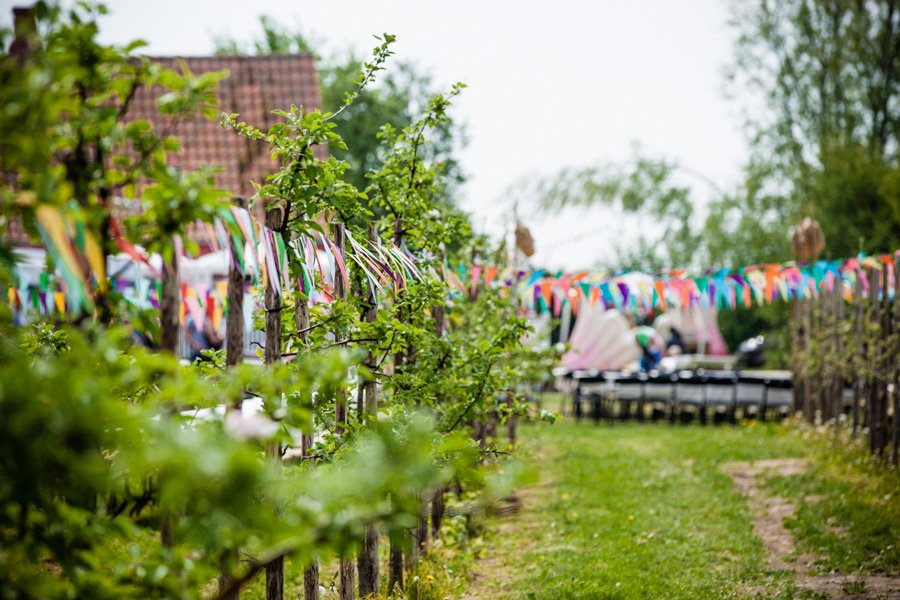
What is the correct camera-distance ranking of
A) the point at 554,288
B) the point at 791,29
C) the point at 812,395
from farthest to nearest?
the point at 791,29
the point at 812,395
the point at 554,288

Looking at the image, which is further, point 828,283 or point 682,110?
point 682,110

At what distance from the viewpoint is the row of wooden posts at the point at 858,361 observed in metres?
7.50

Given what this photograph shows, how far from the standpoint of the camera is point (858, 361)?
789 centimetres

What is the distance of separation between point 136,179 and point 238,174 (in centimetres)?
1180

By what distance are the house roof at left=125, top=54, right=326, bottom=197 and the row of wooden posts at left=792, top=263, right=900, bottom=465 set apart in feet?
25.9

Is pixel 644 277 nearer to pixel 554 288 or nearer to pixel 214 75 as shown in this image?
pixel 554 288

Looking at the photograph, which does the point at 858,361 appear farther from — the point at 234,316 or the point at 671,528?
the point at 234,316

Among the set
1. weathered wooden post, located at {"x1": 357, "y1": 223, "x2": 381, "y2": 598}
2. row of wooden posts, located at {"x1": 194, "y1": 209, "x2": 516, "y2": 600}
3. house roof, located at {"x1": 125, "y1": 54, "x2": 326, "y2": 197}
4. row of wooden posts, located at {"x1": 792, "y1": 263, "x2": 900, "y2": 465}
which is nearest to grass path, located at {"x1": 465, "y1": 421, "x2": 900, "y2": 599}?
row of wooden posts, located at {"x1": 792, "y1": 263, "x2": 900, "y2": 465}

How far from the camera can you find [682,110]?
72.4 ft

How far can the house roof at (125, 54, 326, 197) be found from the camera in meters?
13.3

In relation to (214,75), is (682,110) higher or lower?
higher

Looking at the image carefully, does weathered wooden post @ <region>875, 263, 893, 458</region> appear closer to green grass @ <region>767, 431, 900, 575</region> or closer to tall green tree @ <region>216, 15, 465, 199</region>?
green grass @ <region>767, 431, 900, 575</region>

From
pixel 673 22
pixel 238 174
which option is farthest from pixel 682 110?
pixel 238 174

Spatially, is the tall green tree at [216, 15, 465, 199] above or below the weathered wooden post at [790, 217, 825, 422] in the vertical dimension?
above
